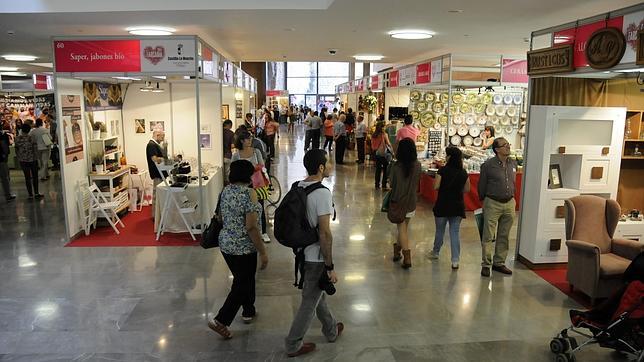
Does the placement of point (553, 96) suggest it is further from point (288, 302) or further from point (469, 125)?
point (469, 125)

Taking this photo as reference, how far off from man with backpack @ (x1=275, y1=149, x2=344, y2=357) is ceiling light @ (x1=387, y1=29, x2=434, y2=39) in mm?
4934

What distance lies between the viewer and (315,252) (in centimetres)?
349

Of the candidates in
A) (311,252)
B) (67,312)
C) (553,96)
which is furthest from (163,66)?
(553,96)

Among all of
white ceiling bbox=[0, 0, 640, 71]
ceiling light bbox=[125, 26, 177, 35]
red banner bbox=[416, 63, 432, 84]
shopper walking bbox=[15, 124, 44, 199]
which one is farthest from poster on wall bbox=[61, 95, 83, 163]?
red banner bbox=[416, 63, 432, 84]

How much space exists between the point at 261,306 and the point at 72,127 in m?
4.04

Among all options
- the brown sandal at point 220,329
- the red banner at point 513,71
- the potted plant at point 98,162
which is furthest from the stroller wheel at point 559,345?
the potted plant at point 98,162

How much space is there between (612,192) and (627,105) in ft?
3.66

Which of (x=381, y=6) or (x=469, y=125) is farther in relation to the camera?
(x=469, y=125)

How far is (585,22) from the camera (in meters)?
4.75

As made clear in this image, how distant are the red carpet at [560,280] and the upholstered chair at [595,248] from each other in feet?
0.29

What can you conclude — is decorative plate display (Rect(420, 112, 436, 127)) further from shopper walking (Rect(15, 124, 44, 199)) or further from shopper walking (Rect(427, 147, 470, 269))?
shopper walking (Rect(15, 124, 44, 199))

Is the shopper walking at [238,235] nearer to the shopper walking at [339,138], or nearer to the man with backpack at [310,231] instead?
the man with backpack at [310,231]

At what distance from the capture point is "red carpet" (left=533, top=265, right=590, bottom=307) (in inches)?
193

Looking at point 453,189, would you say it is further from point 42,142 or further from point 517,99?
point 42,142
